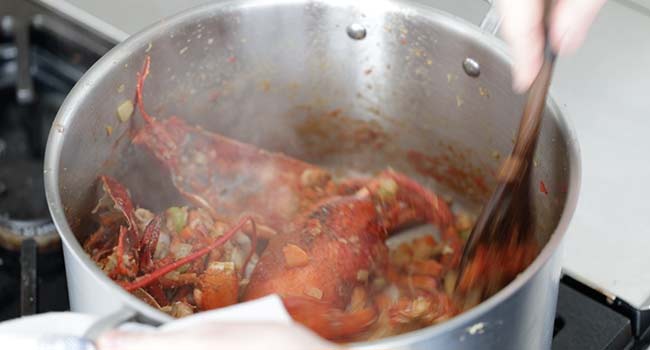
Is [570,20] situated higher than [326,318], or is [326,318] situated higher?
[570,20]

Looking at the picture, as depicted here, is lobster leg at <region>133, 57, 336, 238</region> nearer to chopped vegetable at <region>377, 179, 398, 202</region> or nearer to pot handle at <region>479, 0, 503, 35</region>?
chopped vegetable at <region>377, 179, 398, 202</region>

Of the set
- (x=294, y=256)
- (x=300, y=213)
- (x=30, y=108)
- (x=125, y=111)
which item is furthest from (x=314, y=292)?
(x=30, y=108)

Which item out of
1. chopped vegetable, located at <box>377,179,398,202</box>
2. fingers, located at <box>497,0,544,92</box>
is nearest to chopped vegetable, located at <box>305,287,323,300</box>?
chopped vegetable, located at <box>377,179,398,202</box>

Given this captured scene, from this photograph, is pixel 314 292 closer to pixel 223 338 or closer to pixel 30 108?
pixel 223 338

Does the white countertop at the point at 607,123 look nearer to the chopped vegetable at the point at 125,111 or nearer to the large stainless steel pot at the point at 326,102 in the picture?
the large stainless steel pot at the point at 326,102

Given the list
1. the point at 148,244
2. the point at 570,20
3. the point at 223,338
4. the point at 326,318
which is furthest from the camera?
the point at 148,244

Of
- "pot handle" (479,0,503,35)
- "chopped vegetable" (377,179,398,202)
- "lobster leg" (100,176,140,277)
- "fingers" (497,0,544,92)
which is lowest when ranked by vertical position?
"chopped vegetable" (377,179,398,202)

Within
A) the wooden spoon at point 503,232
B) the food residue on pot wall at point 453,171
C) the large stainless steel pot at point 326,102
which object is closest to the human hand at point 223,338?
the large stainless steel pot at point 326,102

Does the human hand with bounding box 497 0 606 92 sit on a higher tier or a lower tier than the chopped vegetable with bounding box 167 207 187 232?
higher

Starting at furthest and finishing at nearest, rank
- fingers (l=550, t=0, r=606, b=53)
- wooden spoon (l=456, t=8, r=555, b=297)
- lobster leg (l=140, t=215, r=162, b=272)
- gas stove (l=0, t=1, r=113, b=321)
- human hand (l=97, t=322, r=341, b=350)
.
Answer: gas stove (l=0, t=1, r=113, b=321), lobster leg (l=140, t=215, r=162, b=272), wooden spoon (l=456, t=8, r=555, b=297), fingers (l=550, t=0, r=606, b=53), human hand (l=97, t=322, r=341, b=350)
